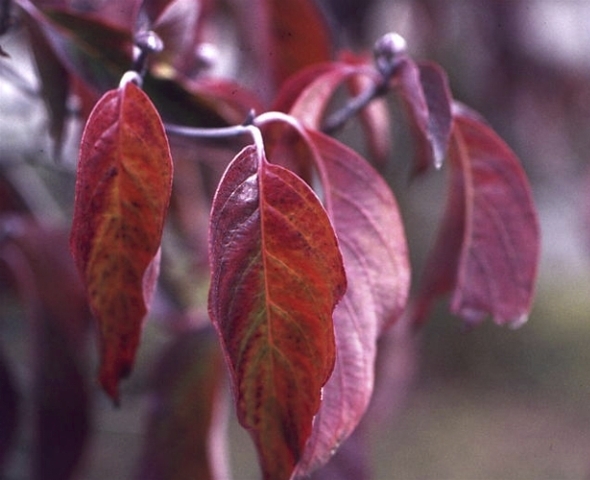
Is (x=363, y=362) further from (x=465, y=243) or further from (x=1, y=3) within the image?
(x=1, y=3)

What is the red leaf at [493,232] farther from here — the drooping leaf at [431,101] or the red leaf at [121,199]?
the red leaf at [121,199]

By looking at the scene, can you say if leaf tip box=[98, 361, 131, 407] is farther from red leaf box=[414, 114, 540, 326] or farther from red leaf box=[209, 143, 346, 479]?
red leaf box=[414, 114, 540, 326]

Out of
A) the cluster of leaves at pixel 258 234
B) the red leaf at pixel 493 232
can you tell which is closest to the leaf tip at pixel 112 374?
the cluster of leaves at pixel 258 234

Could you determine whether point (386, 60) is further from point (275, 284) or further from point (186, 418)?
point (186, 418)

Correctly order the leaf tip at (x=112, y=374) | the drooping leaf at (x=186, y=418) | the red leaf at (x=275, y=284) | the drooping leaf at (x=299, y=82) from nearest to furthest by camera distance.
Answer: the red leaf at (x=275, y=284) < the leaf tip at (x=112, y=374) < the drooping leaf at (x=299, y=82) < the drooping leaf at (x=186, y=418)

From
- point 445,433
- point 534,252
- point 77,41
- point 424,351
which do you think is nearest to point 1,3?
point 77,41

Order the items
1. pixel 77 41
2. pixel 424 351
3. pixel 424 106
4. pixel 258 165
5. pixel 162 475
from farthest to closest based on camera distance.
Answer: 1. pixel 424 351
2. pixel 162 475
3. pixel 77 41
4. pixel 424 106
5. pixel 258 165

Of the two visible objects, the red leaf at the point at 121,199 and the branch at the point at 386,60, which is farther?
the branch at the point at 386,60
